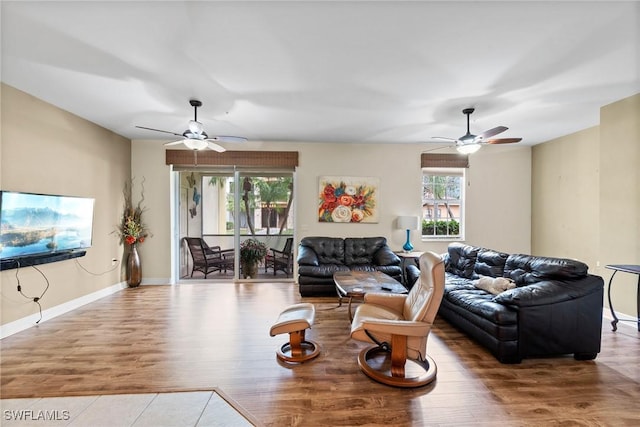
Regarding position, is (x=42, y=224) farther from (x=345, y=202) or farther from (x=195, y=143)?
(x=345, y=202)

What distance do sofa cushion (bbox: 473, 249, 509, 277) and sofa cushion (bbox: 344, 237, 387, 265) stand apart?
1730mm

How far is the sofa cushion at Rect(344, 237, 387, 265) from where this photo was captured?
5.00 meters

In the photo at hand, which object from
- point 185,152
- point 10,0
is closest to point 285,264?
point 185,152

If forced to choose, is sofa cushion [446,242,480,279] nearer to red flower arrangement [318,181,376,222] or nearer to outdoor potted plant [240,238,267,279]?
red flower arrangement [318,181,376,222]

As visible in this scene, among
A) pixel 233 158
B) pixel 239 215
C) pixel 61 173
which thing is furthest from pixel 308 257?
pixel 61 173

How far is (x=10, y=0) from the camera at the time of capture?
1.87 m

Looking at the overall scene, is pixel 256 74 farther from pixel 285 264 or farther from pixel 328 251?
pixel 285 264

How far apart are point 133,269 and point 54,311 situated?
1.44 meters

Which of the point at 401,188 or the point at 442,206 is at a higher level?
the point at 401,188

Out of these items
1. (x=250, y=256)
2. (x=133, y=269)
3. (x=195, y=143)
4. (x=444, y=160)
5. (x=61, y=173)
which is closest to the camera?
(x=195, y=143)

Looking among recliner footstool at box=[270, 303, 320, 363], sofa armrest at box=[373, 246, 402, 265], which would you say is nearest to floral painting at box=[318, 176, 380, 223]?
sofa armrest at box=[373, 246, 402, 265]

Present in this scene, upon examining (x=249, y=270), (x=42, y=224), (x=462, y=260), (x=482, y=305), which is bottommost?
(x=249, y=270)

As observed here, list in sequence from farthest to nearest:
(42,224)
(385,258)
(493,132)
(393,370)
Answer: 1. (385,258)
2. (493,132)
3. (42,224)
4. (393,370)

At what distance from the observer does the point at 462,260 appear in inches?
158
